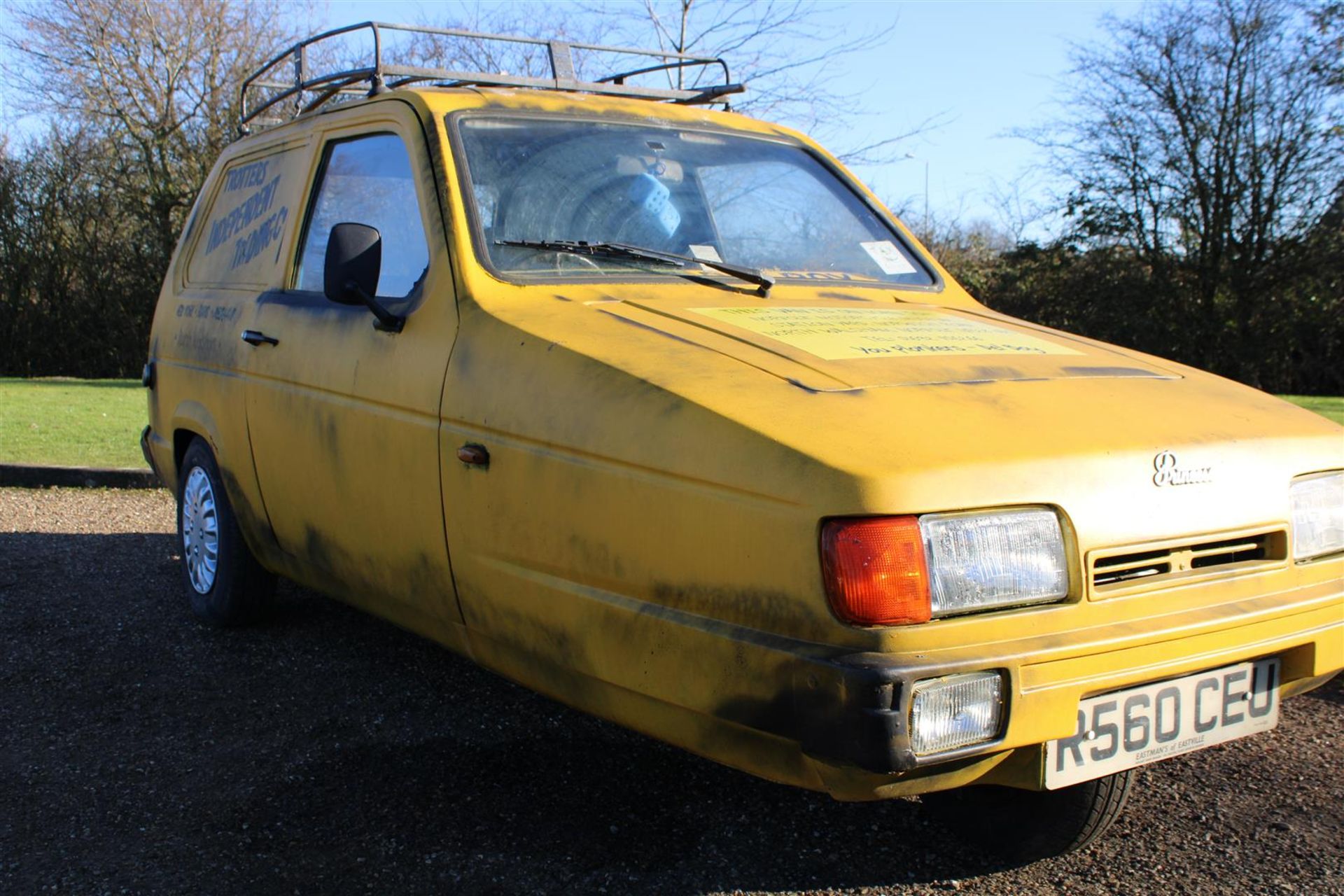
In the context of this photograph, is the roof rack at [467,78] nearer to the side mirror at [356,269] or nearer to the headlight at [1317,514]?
the side mirror at [356,269]

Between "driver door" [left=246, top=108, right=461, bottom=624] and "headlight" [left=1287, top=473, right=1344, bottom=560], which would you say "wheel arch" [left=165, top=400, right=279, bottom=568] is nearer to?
"driver door" [left=246, top=108, right=461, bottom=624]

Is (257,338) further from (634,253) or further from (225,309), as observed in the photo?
(634,253)

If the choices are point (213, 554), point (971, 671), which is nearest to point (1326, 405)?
point (213, 554)

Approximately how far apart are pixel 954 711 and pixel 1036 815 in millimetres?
840

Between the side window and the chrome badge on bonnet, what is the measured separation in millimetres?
2052

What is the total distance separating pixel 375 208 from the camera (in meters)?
3.94

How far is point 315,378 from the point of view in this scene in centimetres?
382

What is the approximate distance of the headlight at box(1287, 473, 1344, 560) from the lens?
2729mm

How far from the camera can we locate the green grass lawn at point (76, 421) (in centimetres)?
902

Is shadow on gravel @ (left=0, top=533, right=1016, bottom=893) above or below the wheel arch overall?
below

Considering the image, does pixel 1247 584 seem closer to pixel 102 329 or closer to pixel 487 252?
pixel 487 252

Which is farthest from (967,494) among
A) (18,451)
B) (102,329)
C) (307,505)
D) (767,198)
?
(102,329)

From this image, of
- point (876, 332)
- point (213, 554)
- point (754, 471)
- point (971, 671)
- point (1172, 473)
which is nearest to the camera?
point (971, 671)

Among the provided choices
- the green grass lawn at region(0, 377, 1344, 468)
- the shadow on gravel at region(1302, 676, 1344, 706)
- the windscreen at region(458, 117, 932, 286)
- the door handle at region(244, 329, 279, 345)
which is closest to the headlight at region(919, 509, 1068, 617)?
the windscreen at region(458, 117, 932, 286)
